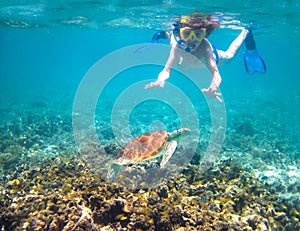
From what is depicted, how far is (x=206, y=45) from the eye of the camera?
9508mm

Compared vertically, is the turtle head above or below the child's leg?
below

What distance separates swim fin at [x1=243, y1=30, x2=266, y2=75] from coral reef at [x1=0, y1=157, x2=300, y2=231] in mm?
6027

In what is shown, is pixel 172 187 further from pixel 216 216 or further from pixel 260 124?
pixel 260 124

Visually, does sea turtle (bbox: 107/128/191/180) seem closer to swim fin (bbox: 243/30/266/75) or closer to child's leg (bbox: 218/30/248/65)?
child's leg (bbox: 218/30/248/65)

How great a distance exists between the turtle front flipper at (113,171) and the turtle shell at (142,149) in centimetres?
12

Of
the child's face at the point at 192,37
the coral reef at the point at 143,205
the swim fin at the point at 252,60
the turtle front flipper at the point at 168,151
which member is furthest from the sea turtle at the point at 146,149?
the swim fin at the point at 252,60

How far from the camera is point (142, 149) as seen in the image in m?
6.71

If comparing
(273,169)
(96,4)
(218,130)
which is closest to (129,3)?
(96,4)

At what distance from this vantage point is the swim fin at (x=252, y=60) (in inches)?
451

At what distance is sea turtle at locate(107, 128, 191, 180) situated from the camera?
6.41 m

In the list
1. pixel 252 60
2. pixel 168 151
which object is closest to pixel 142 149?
pixel 168 151

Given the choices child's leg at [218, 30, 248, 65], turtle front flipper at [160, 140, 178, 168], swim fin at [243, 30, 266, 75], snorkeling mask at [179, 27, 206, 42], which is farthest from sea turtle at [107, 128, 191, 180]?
swim fin at [243, 30, 266, 75]

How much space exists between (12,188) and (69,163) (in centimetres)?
189

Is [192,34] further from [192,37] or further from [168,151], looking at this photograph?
[168,151]
